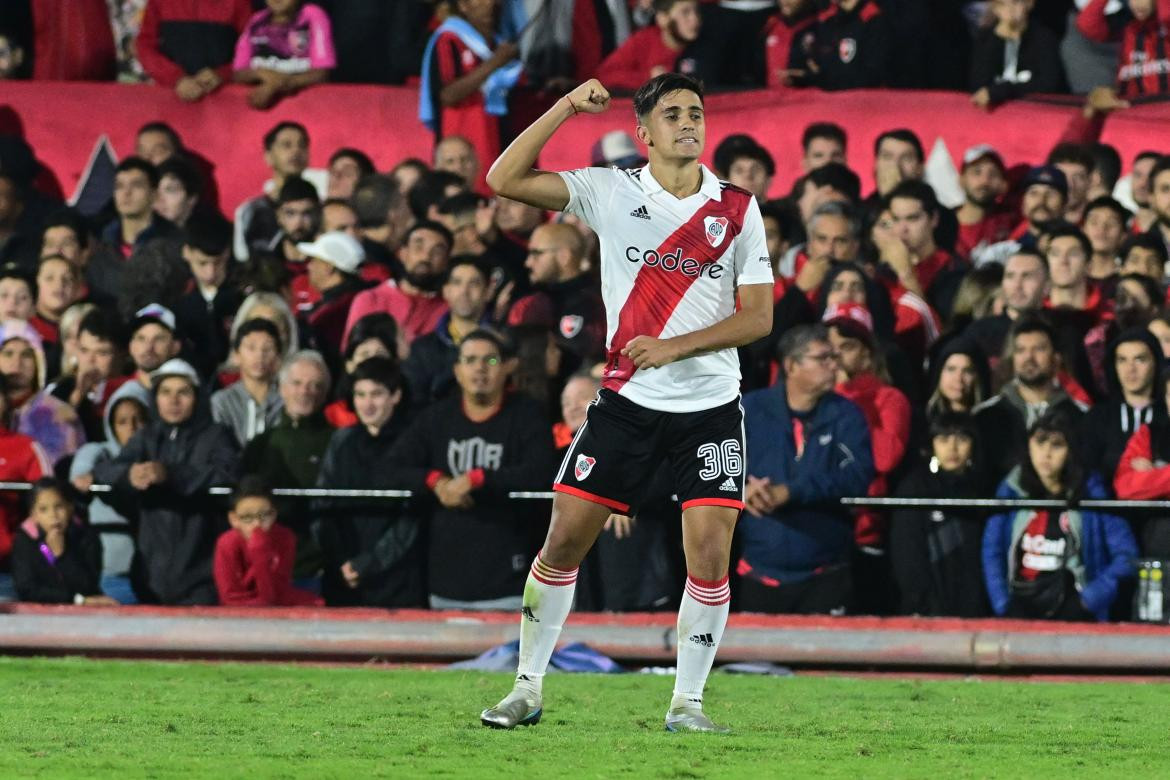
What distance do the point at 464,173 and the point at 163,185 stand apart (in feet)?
7.21

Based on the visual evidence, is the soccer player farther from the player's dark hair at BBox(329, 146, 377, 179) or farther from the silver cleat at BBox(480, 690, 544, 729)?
the player's dark hair at BBox(329, 146, 377, 179)

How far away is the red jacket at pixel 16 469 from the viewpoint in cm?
1191

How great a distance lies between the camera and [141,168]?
1484 centimetres

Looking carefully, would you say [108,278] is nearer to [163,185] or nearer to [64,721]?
[163,185]

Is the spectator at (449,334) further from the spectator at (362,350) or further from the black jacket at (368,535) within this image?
the black jacket at (368,535)

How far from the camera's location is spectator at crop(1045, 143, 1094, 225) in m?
13.7

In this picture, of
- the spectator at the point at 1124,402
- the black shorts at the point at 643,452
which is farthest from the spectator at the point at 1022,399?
the black shorts at the point at 643,452

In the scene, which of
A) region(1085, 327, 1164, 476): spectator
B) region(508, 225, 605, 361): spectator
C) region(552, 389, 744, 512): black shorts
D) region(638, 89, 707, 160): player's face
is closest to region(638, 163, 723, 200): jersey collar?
region(638, 89, 707, 160): player's face

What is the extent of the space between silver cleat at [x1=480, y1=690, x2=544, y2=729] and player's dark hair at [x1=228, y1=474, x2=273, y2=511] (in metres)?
4.17

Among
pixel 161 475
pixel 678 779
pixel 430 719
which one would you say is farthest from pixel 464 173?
pixel 678 779

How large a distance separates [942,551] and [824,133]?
437 cm

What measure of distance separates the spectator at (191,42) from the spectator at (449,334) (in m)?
4.24

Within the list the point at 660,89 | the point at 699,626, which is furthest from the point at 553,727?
the point at 660,89

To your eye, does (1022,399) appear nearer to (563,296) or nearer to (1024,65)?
(563,296)
